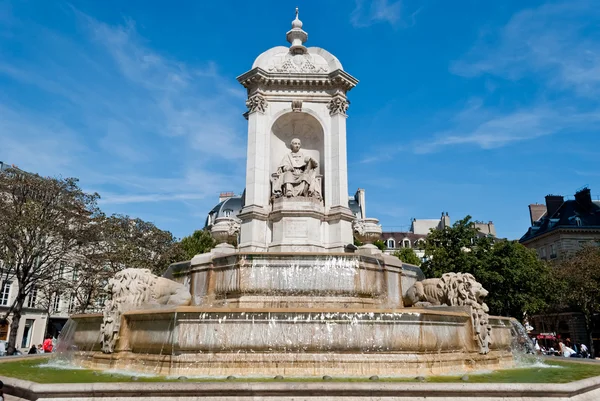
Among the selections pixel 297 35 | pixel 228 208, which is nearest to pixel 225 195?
pixel 228 208

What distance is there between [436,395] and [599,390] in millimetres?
3439

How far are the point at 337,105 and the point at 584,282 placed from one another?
34466mm

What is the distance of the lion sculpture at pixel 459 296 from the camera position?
37.8 ft

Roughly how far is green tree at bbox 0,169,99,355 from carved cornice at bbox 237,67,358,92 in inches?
823

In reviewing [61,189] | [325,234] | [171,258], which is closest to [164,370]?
[325,234]

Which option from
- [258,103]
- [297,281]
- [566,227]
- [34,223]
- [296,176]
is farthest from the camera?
[566,227]

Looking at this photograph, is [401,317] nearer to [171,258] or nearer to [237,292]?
[237,292]

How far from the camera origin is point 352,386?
22.4 ft

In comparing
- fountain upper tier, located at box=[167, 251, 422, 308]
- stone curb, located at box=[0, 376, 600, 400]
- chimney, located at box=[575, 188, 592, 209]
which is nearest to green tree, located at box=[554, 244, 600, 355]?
chimney, located at box=[575, 188, 592, 209]

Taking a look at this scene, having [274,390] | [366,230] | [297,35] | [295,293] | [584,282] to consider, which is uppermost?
[297,35]

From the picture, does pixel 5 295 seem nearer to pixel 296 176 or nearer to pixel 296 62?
pixel 296 176

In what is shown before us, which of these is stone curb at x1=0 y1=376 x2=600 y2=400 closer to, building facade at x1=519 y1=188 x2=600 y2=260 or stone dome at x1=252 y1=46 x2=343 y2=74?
stone dome at x1=252 y1=46 x2=343 y2=74

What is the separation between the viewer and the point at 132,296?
1202 cm

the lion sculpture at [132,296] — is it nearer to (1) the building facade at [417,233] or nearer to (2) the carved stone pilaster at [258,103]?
(2) the carved stone pilaster at [258,103]
